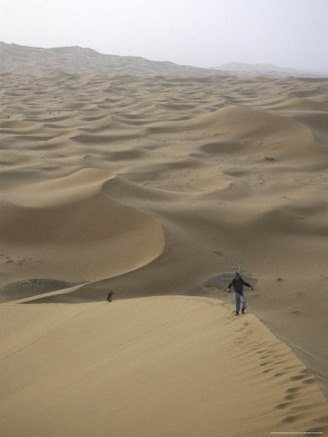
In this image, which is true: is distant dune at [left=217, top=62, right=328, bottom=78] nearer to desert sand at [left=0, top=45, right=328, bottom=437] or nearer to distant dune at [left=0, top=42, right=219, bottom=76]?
distant dune at [left=0, top=42, right=219, bottom=76]

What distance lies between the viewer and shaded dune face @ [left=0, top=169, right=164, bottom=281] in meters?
6.61

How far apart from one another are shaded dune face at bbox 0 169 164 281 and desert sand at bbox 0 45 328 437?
27 millimetres

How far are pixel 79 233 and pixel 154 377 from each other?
4445mm

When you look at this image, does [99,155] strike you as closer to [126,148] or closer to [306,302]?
[126,148]

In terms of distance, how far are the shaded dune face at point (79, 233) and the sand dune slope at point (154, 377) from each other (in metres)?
1.72

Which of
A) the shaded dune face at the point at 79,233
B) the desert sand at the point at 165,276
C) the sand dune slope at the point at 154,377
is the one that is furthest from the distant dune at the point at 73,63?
the sand dune slope at the point at 154,377

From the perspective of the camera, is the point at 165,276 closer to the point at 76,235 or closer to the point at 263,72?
the point at 76,235

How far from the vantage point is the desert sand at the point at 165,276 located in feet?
9.43

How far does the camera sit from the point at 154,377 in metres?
3.24

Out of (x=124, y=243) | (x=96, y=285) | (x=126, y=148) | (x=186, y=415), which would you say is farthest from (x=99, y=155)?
(x=186, y=415)

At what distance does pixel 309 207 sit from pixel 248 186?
62.5 inches

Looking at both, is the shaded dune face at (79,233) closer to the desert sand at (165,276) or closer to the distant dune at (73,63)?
the desert sand at (165,276)

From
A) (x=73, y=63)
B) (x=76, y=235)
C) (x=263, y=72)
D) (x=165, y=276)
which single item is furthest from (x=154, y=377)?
(x=263, y=72)

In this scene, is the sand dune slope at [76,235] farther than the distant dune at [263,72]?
No
